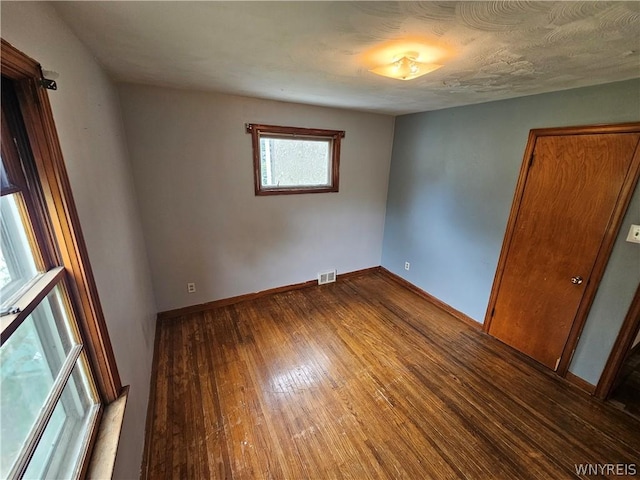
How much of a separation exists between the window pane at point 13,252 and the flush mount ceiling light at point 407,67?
168 centimetres

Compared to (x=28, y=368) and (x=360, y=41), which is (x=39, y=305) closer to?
(x=28, y=368)

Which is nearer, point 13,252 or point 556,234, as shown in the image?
point 13,252

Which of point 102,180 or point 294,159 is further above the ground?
point 294,159

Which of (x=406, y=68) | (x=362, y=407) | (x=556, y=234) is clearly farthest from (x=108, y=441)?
(x=556, y=234)

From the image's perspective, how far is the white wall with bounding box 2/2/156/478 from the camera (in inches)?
37.0

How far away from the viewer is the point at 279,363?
87.9 inches

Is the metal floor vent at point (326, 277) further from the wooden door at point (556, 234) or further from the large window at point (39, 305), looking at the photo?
the large window at point (39, 305)

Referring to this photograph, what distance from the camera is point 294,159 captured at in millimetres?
3000

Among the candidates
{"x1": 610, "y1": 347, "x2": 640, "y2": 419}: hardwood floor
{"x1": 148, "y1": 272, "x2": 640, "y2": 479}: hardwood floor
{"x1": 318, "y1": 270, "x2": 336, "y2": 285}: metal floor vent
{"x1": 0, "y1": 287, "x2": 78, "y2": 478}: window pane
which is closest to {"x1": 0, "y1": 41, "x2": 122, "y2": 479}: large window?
{"x1": 0, "y1": 287, "x2": 78, "y2": 478}: window pane

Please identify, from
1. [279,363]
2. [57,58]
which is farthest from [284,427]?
[57,58]

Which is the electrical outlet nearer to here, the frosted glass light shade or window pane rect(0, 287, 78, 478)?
the frosted glass light shade

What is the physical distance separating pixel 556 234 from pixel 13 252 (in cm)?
311

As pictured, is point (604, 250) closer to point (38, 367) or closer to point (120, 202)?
point (38, 367)

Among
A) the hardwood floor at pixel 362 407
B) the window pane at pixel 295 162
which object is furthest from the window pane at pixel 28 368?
the window pane at pixel 295 162
